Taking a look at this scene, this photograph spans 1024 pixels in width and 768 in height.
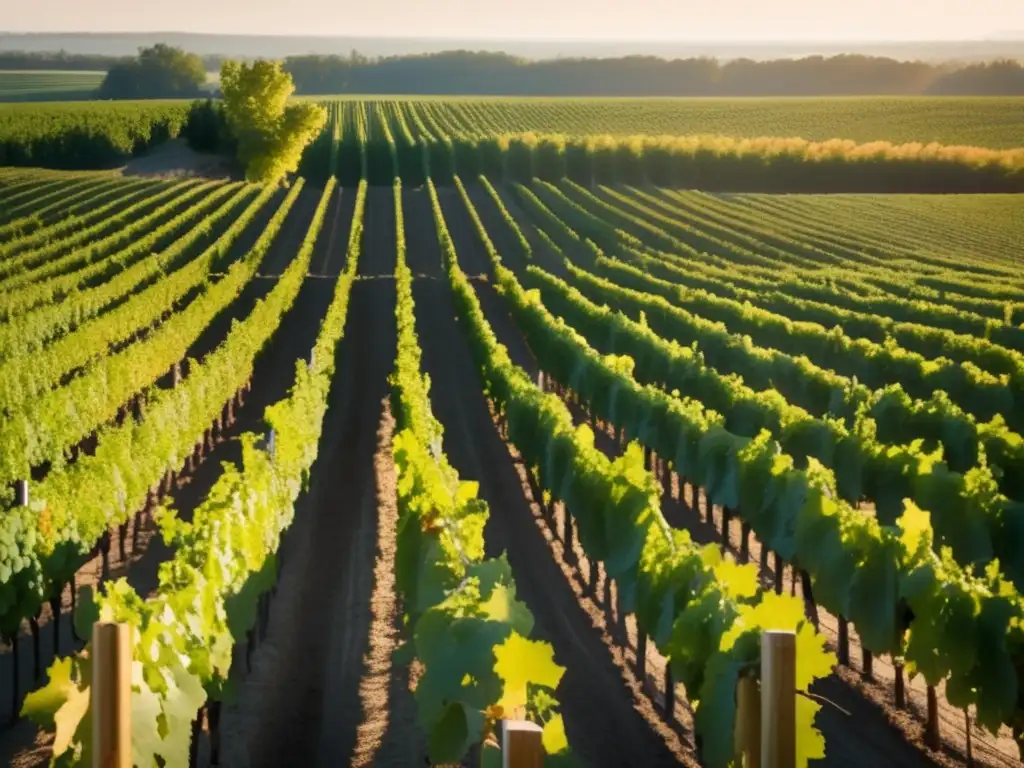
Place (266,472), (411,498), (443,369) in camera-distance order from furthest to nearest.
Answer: (443,369)
(266,472)
(411,498)

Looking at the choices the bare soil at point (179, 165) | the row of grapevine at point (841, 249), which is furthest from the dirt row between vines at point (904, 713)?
the bare soil at point (179, 165)

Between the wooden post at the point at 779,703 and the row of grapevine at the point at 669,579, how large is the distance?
235 centimetres

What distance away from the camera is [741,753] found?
21.9ft

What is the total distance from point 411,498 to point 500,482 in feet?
31.4

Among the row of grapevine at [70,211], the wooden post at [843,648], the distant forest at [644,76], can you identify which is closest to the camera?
the wooden post at [843,648]

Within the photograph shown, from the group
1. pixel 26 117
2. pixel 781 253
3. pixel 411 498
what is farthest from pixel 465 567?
pixel 26 117

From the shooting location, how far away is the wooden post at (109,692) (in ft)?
17.6

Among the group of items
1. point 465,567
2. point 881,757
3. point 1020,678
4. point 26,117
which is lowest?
point 881,757

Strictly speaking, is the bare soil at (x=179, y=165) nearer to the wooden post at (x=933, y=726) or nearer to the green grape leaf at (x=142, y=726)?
the wooden post at (x=933, y=726)

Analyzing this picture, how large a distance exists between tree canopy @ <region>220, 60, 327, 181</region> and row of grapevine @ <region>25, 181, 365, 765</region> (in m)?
68.0

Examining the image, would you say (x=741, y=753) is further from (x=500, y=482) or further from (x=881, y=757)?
(x=500, y=482)

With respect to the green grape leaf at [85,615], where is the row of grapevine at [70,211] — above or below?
above

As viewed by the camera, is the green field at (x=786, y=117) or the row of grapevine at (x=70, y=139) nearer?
the row of grapevine at (x=70, y=139)

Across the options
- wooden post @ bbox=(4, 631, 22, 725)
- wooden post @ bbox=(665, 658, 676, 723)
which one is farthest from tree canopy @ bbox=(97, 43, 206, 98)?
wooden post @ bbox=(665, 658, 676, 723)
